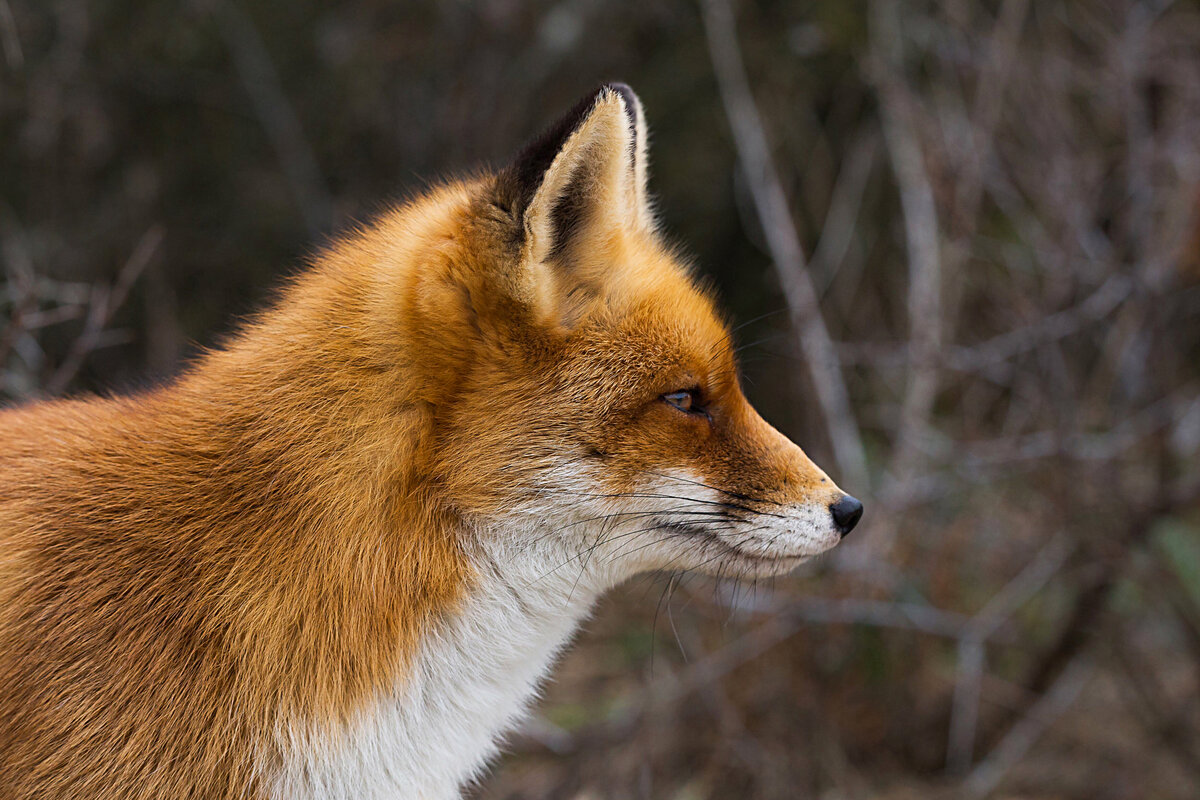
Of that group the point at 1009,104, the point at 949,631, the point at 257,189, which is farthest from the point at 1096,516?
the point at 257,189

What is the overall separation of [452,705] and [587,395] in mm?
812

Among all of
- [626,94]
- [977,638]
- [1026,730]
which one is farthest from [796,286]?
[626,94]

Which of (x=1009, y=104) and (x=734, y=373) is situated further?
(x=1009, y=104)

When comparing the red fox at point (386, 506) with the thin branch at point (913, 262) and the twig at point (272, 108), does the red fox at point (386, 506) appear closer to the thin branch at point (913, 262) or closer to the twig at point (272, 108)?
the thin branch at point (913, 262)

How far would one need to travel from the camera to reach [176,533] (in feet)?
7.59

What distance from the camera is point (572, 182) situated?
2406 mm

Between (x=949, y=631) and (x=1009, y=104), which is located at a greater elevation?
(x=1009, y=104)

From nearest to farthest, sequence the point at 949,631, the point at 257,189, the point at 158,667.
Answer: the point at 158,667 < the point at 949,631 < the point at 257,189

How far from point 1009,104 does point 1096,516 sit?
2581 millimetres

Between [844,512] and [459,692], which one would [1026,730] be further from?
[459,692]

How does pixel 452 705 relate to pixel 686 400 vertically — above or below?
below

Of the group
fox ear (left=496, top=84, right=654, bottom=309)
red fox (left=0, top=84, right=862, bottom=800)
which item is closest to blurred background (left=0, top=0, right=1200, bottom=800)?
red fox (left=0, top=84, right=862, bottom=800)

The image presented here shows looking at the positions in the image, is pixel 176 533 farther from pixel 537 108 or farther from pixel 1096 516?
pixel 537 108

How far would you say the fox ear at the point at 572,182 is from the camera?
2.27 meters
